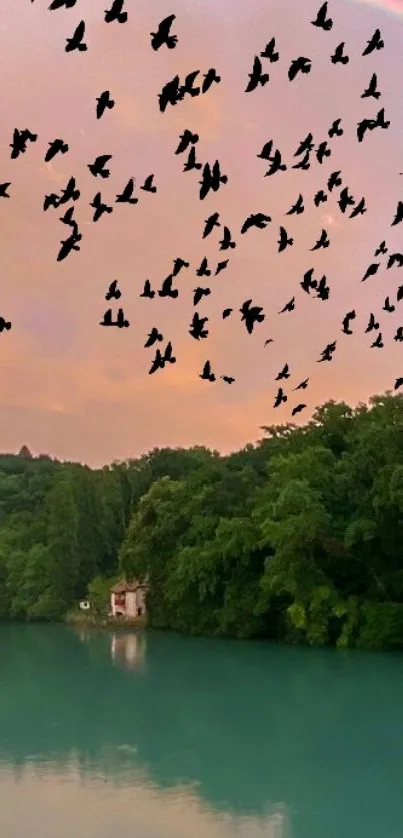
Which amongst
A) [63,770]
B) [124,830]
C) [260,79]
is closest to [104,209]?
[260,79]

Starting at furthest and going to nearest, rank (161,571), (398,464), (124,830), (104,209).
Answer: (161,571), (398,464), (124,830), (104,209)

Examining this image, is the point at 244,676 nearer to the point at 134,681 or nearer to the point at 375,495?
the point at 134,681

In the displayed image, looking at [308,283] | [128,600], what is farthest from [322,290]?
[128,600]

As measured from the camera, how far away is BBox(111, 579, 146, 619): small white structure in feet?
104

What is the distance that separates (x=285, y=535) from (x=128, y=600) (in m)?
10.9

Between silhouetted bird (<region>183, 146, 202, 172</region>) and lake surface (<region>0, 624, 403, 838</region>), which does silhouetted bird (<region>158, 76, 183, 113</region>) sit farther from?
lake surface (<region>0, 624, 403, 838</region>)

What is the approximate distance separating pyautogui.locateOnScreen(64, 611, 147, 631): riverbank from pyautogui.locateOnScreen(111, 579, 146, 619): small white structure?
11.3 inches

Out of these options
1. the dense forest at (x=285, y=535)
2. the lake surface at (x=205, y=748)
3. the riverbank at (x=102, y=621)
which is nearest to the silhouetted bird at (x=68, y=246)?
the lake surface at (x=205, y=748)

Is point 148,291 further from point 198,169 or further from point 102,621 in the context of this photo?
point 102,621

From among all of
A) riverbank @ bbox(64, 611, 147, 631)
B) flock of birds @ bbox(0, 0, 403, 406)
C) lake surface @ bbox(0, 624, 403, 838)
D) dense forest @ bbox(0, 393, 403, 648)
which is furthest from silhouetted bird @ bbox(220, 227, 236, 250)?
riverbank @ bbox(64, 611, 147, 631)

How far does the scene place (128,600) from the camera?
3209cm

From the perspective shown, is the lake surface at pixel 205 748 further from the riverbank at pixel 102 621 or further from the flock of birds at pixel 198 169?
the riverbank at pixel 102 621

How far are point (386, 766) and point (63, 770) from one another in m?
3.25

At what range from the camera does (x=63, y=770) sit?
10.6 m
